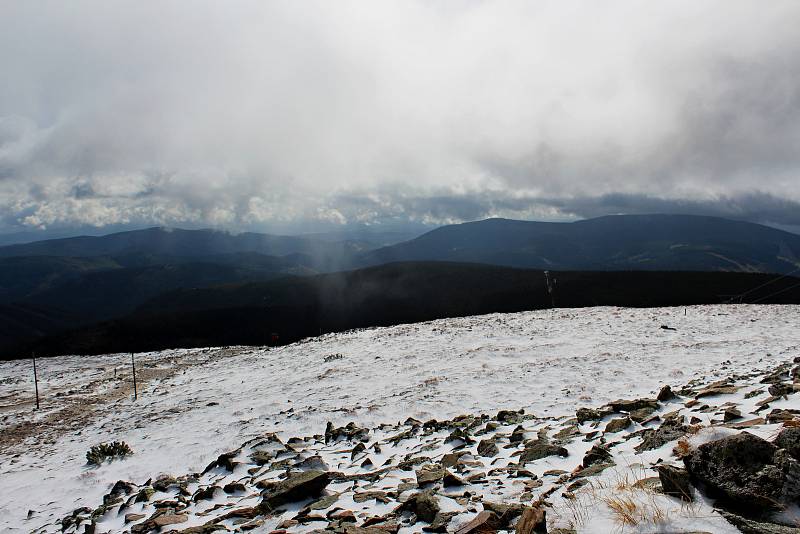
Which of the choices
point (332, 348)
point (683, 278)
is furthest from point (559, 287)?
point (332, 348)

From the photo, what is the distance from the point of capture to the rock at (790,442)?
4.68 metres

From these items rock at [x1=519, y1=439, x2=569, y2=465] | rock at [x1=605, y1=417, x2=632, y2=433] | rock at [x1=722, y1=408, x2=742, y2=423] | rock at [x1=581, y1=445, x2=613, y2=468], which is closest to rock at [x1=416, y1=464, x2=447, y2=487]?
rock at [x1=519, y1=439, x2=569, y2=465]

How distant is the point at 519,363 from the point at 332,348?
1554 cm

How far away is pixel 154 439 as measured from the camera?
1597cm

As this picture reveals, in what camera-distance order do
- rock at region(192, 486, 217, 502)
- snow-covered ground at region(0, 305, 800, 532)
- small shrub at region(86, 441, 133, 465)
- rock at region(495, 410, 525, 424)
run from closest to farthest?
rock at region(192, 486, 217, 502), rock at region(495, 410, 525, 424), snow-covered ground at region(0, 305, 800, 532), small shrub at region(86, 441, 133, 465)

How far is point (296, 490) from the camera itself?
7094mm

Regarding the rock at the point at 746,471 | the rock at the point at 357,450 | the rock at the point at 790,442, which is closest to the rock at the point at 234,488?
the rock at the point at 357,450

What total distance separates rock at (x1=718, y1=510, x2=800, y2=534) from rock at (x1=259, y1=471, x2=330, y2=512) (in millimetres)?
5808

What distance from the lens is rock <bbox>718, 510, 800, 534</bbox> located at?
3607mm

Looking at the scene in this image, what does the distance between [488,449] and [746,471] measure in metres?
5.26

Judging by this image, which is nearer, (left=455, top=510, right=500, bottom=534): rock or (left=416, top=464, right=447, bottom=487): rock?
(left=455, top=510, right=500, bottom=534): rock

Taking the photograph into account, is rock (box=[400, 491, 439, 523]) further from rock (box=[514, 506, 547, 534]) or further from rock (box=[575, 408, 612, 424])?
rock (box=[575, 408, 612, 424])

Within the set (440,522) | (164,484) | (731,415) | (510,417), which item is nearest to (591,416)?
(510,417)

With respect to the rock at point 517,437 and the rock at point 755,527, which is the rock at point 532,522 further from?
the rock at point 517,437
